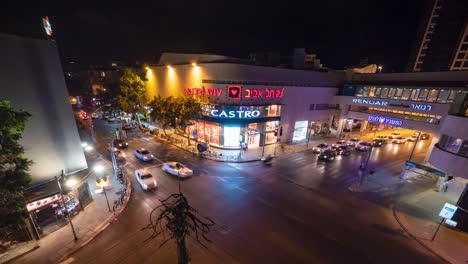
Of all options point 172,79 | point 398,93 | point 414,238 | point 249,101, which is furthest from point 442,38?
point 172,79

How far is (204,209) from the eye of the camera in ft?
57.0

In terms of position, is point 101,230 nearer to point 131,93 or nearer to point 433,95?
point 131,93

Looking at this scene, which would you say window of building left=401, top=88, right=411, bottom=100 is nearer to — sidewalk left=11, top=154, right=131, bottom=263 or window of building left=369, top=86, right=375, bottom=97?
window of building left=369, top=86, right=375, bottom=97

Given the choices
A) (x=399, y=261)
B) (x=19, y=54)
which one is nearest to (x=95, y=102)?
(x=19, y=54)

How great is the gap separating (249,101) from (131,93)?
2840 centimetres

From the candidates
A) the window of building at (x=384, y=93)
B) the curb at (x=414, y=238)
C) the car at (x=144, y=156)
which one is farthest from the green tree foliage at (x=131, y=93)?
the window of building at (x=384, y=93)

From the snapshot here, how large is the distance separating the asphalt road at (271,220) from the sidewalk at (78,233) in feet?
2.32

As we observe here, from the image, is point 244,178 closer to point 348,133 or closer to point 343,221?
point 343,221

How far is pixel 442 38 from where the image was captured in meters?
66.5

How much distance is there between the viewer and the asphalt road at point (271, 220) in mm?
13055

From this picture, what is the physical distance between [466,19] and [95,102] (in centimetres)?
12377

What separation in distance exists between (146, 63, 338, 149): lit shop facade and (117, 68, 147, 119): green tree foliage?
7274 millimetres

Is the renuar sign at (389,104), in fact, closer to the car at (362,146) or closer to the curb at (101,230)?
the car at (362,146)

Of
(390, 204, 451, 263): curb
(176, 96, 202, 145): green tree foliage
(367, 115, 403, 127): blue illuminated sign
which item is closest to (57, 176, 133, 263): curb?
(176, 96, 202, 145): green tree foliage
